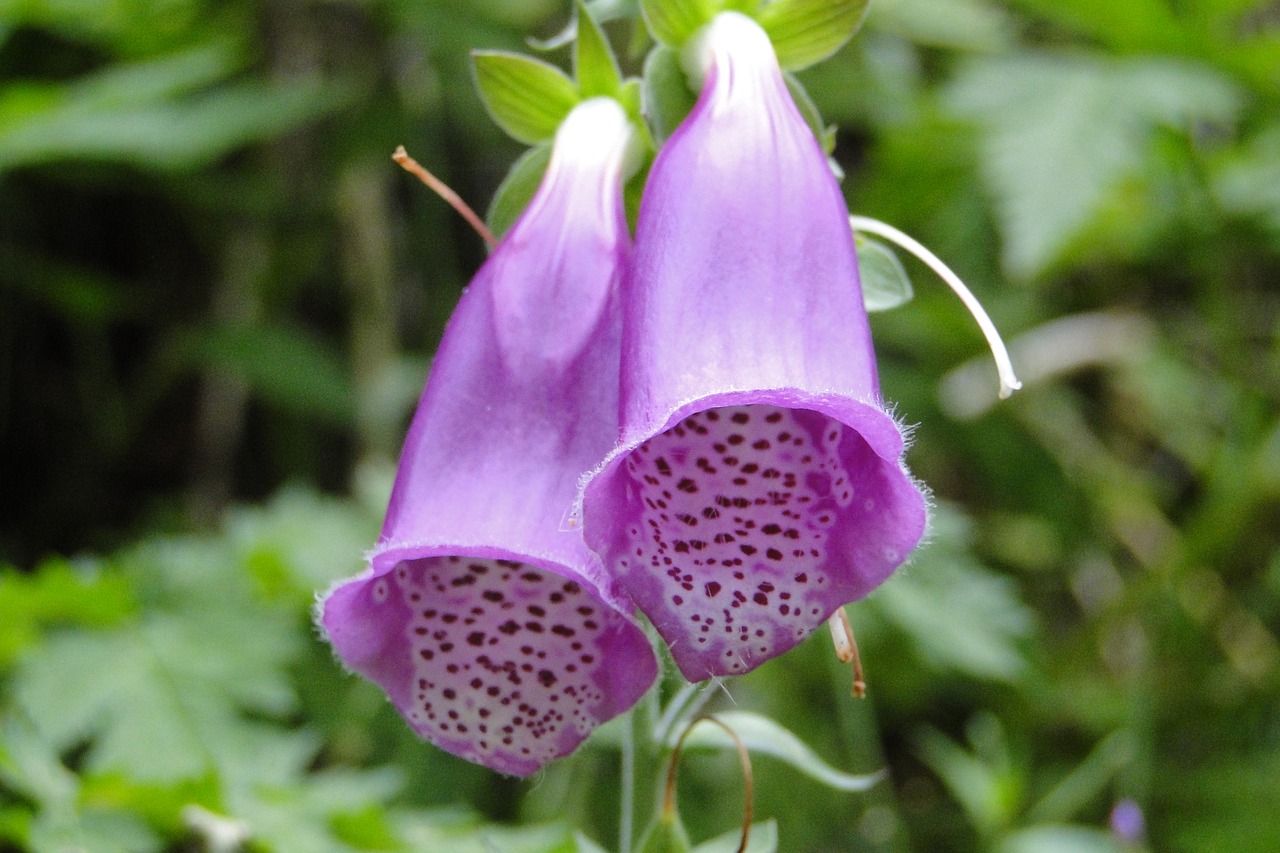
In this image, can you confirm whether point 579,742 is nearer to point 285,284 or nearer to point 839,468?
point 839,468

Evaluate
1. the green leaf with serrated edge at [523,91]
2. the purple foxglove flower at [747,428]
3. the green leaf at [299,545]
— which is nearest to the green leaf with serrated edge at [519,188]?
the green leaf with serrated edge at [523,91]

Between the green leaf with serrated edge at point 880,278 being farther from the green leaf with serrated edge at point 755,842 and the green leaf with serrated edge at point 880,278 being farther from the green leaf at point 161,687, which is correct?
the green leaf at point 161,687

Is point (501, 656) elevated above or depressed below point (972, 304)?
below

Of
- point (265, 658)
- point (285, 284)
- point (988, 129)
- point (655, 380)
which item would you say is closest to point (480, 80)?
point (655, 380)

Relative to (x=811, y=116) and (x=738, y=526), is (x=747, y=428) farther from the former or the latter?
(x=811, y=116)

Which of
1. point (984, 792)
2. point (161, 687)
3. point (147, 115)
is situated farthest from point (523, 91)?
point (147, 115)
